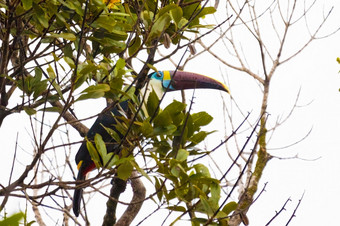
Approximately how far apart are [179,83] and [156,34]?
1792 mm

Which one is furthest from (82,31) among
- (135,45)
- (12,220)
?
(12,220)

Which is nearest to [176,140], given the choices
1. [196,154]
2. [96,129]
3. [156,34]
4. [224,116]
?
[196,154]

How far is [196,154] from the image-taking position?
2.28m

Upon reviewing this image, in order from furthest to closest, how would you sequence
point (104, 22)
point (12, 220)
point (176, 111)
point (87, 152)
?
point (87, 152) < point (176, 111) < point (104, 22) < point (12, 220)

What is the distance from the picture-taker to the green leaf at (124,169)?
2.02 meters

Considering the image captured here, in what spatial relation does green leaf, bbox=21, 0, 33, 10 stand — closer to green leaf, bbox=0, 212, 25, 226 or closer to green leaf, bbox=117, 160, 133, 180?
green leaf, bbox=117, 160, 133, 180

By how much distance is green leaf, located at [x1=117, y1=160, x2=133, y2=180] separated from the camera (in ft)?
6.61

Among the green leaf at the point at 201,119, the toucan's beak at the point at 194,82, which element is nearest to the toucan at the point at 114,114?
the toucan's beak at the point at 194,82

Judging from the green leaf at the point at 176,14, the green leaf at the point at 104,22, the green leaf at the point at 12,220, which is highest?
the green leaf at the point at 176,14

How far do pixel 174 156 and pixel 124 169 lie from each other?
235 millimetres

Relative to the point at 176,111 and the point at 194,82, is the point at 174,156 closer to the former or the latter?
the point at 176,111

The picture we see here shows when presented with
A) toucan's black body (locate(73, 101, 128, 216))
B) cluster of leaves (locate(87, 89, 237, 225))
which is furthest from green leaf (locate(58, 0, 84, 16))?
toucan's black body (locate(73, 101, 128, 216))

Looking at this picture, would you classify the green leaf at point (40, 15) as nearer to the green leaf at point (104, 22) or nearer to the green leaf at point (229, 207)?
the green leaf at point (104, 22)

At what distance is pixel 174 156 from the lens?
7.11ft
